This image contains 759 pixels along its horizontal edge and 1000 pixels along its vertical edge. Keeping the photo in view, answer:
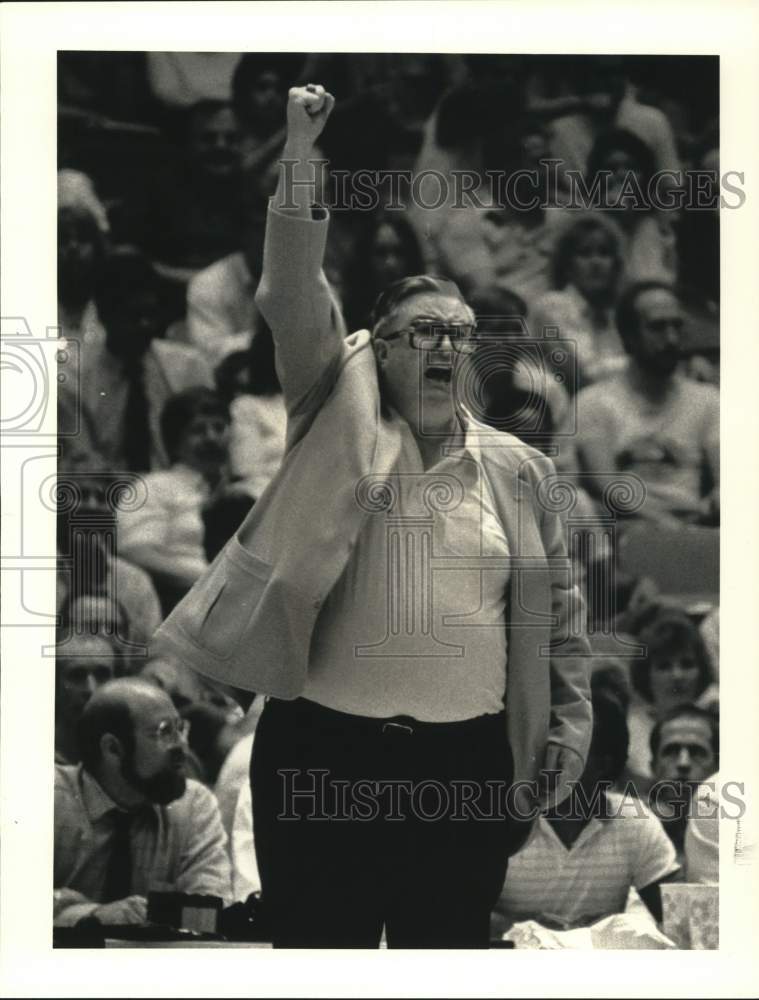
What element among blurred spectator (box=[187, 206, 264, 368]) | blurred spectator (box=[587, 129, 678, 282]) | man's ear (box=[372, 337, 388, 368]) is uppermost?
blurred spectator (box=[587, 129, 678, 282])

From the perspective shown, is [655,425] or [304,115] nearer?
[304,115]

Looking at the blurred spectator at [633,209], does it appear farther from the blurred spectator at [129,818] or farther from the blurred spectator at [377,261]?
the blurred spectator at [129,818]

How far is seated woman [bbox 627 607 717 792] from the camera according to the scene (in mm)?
3998

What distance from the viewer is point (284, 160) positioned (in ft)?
12.8

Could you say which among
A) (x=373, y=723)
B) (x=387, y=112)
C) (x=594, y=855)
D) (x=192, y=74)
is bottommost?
(x=594, y=855)

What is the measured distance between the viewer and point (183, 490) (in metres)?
3.95

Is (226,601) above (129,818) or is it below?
above

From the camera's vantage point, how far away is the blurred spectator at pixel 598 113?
3996 millimetres

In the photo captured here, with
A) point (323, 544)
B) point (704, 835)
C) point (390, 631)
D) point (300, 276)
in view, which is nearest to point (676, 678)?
point (704, 835)

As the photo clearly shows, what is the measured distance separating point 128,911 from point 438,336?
69.7 inches

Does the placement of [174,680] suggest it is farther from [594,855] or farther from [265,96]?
[265,96]

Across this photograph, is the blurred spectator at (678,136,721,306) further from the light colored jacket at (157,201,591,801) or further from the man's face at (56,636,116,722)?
the man's face at (56,636,116,722)

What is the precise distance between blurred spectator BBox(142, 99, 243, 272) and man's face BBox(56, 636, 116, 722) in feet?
3.42

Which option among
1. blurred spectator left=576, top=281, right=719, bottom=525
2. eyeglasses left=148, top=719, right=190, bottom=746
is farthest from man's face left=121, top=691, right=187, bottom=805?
blurred spectator left=576, top=281, right=719, bottom=525
